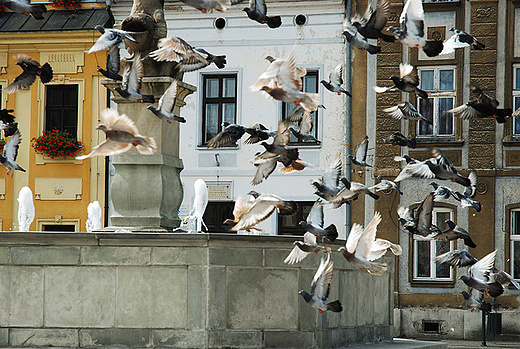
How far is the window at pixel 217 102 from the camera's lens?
818 inches

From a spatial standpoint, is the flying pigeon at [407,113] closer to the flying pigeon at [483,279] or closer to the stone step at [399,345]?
the flying pigeon at [483,279]

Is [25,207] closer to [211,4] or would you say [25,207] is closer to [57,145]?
[57,145]

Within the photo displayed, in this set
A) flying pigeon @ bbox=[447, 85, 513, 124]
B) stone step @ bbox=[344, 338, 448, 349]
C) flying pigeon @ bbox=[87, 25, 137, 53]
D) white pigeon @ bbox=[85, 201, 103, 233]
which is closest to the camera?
flying pigeon @ bbox=[87, 25, 137, 53]

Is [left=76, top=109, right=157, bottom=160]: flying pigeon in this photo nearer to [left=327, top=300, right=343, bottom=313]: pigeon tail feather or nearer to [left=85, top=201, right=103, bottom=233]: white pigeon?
[left=327, top=300, right=343, bottom=313]: pigeon tail feather

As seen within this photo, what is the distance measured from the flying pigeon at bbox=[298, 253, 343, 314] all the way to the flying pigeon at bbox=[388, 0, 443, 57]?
251 cm

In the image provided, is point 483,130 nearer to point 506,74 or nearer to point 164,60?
point 506,74

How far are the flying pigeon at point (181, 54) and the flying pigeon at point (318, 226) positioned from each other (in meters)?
1.64

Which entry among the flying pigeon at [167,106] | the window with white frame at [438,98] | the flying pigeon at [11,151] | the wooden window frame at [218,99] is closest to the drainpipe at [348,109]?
the window with white frame at [438,98]

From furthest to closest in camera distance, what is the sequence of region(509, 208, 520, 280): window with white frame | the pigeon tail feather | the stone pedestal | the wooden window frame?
the wooden window frame
region(509, 208, 520, 280): window with white frame
the stone pedestal
the pigeon tail feather

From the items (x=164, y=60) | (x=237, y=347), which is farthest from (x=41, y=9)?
(x=237, y=347)

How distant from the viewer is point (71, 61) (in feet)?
69.2

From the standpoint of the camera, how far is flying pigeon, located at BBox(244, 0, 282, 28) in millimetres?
9398

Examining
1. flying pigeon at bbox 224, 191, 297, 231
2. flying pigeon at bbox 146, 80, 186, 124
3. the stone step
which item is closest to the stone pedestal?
flying pigeon at bbox 146, 80, 186, 124

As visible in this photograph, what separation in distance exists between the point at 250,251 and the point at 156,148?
4.86 feet
